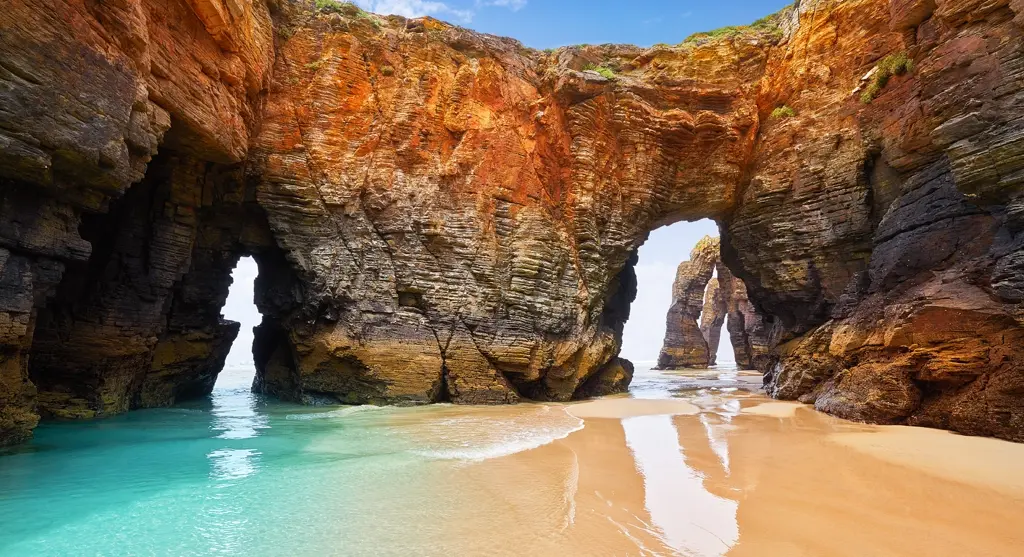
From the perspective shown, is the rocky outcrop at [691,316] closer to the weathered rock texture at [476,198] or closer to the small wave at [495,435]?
the weathered rock texture at [476,198]

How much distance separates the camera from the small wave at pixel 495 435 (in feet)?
21.6

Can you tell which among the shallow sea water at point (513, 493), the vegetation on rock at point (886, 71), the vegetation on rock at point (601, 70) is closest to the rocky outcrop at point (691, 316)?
the vegetation on rock at point (601, 70)

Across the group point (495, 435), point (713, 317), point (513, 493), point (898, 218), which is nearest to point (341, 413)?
point (495, 435)

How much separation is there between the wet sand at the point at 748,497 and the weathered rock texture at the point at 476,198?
127 inches

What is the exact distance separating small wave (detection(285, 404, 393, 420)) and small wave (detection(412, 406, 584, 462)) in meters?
3.15

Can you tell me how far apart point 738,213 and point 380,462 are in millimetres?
15305

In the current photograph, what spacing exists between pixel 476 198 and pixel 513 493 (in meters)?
10.9

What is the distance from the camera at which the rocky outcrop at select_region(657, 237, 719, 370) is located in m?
45.0

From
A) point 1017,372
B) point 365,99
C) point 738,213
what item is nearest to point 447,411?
point 365,99

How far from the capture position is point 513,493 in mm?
4750

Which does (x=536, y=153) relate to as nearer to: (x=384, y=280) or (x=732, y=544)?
(x=384, y=280)

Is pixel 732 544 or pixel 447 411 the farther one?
pixel 447 411

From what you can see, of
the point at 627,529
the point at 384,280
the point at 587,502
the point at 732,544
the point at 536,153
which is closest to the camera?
the point at 732,544

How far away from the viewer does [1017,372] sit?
7305mm
